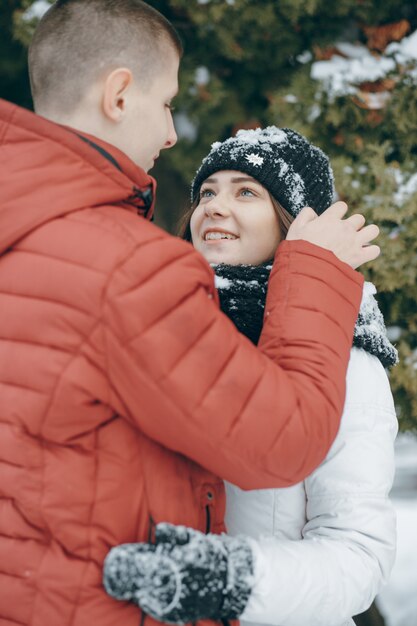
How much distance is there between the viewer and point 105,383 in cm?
134

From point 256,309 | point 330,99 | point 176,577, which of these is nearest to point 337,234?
point 256,309

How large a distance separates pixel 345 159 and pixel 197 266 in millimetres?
1512

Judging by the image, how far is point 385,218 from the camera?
256 cm

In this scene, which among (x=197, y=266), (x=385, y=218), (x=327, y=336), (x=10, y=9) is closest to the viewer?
(x=197, y=266)

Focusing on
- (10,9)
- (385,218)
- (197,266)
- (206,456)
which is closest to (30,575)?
(206,456)

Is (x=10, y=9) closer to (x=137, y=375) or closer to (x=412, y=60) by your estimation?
(x=412, y=60)

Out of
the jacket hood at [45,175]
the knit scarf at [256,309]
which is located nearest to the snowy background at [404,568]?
the knit scarf at [256,309]

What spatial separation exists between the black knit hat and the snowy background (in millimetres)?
1363

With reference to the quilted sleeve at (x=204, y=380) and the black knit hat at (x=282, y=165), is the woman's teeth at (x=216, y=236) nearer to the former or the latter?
the black knit hat at (x=282, y=165)

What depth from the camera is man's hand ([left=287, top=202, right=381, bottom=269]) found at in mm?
1740

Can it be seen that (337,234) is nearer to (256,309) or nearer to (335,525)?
(256,309)

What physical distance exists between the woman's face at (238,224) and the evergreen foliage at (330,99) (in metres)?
0.49

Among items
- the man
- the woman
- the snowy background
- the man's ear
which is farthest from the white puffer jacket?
the snowy background

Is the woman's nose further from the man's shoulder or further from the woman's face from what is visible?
the man's shoulder
